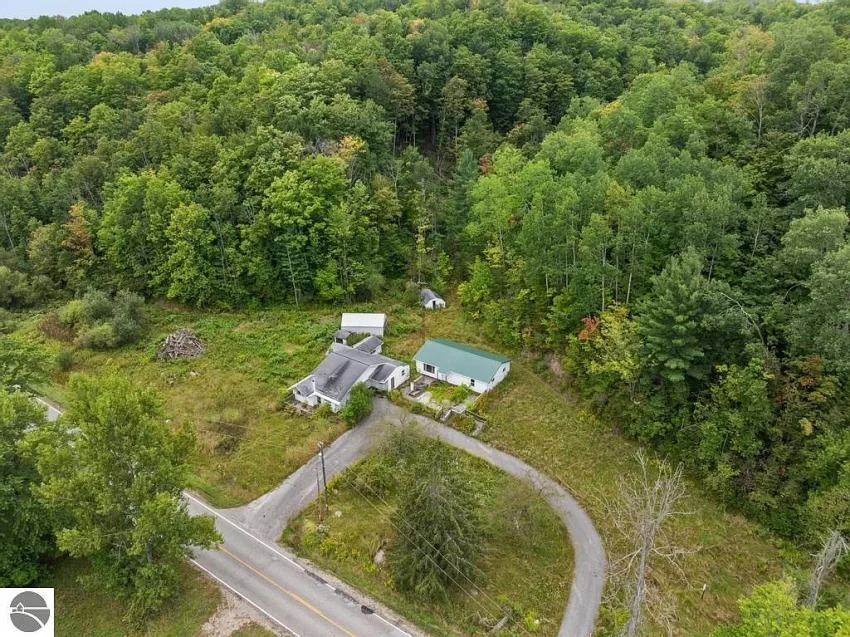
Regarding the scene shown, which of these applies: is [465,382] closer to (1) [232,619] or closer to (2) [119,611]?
(1) [232,619]

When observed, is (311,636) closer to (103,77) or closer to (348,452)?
(348,452)

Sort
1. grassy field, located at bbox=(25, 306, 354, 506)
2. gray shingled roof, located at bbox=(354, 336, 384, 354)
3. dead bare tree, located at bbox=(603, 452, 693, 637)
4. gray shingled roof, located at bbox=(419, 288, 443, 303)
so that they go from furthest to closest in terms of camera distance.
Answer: gray shingled roof, located at bbox=(419, 288, 443, 303), gray shingled roof, located at bbox=(354, 336, 384, 354), grassy field, located at bbox=(25, 306, 354, 506), dead bare tree, located at bbox=(603, 452, 693, 637)

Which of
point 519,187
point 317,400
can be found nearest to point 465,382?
point 317,400

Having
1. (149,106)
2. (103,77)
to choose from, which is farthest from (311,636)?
(103,77)

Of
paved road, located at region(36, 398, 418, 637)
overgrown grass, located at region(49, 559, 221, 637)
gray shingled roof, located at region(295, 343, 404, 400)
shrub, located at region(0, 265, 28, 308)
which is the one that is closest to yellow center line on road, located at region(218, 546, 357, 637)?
paved road, located at region(36, 398, 418, 637)

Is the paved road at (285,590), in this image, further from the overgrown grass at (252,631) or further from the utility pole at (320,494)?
the utility pole at (320,494)

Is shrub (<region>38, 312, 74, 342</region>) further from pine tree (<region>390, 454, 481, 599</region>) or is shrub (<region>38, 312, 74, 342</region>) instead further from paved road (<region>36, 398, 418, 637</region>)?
pine tree (<region>390, 454, 481, 599</region>)
